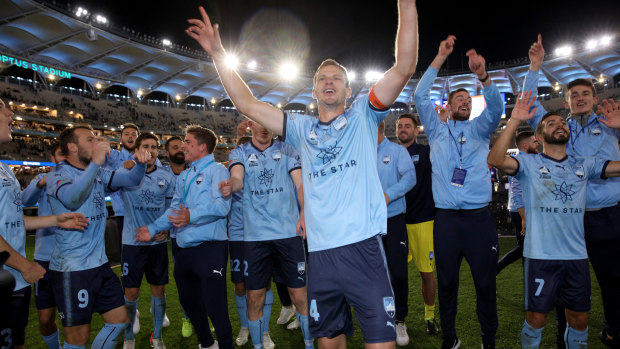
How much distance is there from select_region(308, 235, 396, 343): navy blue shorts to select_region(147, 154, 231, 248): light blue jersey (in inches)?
54.0

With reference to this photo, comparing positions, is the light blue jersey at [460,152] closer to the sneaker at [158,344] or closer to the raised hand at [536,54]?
the raised hand at [536,54]

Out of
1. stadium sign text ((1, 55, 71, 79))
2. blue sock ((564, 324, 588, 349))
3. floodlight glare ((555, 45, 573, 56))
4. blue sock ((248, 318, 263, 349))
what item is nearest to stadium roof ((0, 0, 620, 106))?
stadium sign text ((1, 55, 71, 79))

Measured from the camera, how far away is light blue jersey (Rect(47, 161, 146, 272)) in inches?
120

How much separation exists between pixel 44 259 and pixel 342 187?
12.6 feet

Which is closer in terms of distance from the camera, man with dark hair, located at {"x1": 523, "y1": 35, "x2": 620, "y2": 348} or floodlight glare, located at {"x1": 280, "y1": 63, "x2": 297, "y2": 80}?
man with dark hair, located at {"x1": 523, "y1": 35, "x2": 620, "y2": 348}

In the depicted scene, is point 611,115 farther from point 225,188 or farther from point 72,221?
point 72,221

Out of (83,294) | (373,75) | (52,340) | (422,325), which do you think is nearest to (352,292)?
(83,294)

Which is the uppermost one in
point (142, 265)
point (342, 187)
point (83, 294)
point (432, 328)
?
point (342, 187)

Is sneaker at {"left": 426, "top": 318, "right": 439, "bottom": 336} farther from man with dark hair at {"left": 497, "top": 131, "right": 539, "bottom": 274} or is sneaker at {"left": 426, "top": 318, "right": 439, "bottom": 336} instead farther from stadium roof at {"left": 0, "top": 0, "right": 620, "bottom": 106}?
stadium roof at {"left": 0, "top": 0, "right": 620, "bottom": 106}

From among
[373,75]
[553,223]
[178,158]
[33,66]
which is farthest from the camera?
[373,75]

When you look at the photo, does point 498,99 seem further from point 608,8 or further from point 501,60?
point 501,60

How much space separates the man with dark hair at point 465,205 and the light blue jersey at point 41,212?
4.25m

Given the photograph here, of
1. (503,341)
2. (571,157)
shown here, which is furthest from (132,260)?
(571,157)

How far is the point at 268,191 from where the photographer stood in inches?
155
